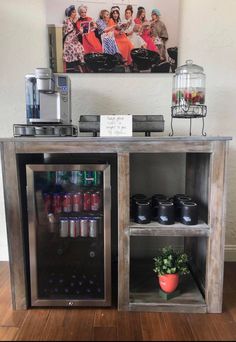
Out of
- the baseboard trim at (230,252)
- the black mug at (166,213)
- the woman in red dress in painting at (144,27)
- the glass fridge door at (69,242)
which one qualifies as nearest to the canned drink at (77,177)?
the glass fridge door at (69,242)

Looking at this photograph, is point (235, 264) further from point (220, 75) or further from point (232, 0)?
point (232, 0)

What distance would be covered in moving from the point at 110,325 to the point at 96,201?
0.68 metres

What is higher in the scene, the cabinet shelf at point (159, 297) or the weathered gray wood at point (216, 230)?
the weathered gray wood at point (216, 230)

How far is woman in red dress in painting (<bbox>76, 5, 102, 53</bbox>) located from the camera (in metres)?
Result: 1.84

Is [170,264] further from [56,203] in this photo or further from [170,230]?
[56,203]

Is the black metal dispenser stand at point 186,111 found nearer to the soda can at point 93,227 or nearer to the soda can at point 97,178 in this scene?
the soda can at point 97,178

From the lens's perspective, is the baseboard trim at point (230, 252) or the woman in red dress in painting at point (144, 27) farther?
the baseboard trim at point (230, 252)

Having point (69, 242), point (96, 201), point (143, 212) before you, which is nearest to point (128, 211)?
point (143, 212)

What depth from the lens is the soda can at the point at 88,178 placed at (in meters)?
1.54

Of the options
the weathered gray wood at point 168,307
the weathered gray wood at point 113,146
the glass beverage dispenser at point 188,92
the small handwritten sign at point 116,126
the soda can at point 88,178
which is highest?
the glass beverage dispenser at point 188,92

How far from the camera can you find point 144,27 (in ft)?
6.10

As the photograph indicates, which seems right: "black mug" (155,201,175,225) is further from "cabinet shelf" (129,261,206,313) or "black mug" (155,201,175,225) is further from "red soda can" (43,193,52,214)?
"red soda can" (43,193,52,214)

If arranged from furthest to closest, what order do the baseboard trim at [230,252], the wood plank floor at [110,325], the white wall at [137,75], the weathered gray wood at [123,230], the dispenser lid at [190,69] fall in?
the baseboard trim at [230,252]
the white wall at [137,75]
the dispenser lid at [190,69]
the weathered gray wood at [123,230]
the wood plank floor at [110,325]

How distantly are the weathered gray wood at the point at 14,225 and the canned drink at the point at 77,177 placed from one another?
306 mm
